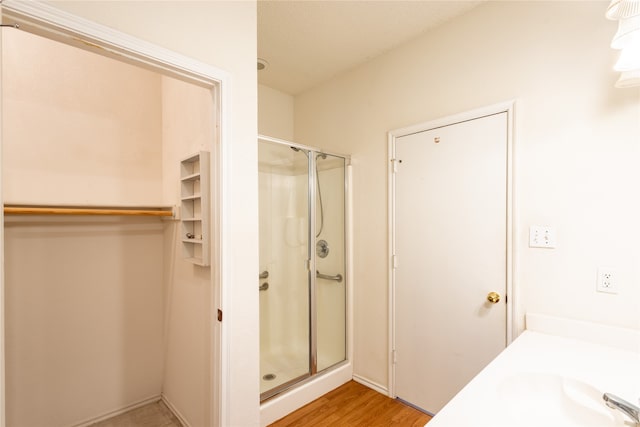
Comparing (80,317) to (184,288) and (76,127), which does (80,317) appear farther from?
(76,127)

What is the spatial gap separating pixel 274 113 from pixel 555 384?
8.97 feet

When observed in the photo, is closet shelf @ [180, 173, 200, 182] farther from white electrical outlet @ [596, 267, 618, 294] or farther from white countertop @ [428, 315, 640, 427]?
white electrical outlet @ [596, 267, 618, 294]

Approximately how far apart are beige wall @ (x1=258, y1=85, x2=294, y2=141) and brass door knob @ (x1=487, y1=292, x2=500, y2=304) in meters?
2.20

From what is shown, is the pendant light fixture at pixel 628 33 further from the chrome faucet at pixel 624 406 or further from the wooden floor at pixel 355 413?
the wooden floor at pixel 355 413

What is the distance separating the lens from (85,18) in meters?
1.01

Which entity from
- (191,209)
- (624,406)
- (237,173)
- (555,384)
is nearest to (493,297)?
(555,384)

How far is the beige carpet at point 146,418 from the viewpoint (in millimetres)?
1965

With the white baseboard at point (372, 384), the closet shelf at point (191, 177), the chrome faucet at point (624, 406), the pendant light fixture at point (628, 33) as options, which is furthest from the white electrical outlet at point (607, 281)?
the closet shelf at point (191, 177)

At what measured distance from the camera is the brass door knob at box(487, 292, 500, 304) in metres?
1.65

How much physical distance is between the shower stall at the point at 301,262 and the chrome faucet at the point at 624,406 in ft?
5.74

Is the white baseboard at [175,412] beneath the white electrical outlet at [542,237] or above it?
beneath

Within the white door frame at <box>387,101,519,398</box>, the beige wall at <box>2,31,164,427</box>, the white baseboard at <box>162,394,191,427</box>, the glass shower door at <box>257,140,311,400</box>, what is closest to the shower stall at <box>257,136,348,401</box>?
the glass shower door at <box>257,140,311,400</box>

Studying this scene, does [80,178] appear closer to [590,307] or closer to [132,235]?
[132,235]

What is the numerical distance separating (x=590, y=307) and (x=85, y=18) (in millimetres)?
2380
